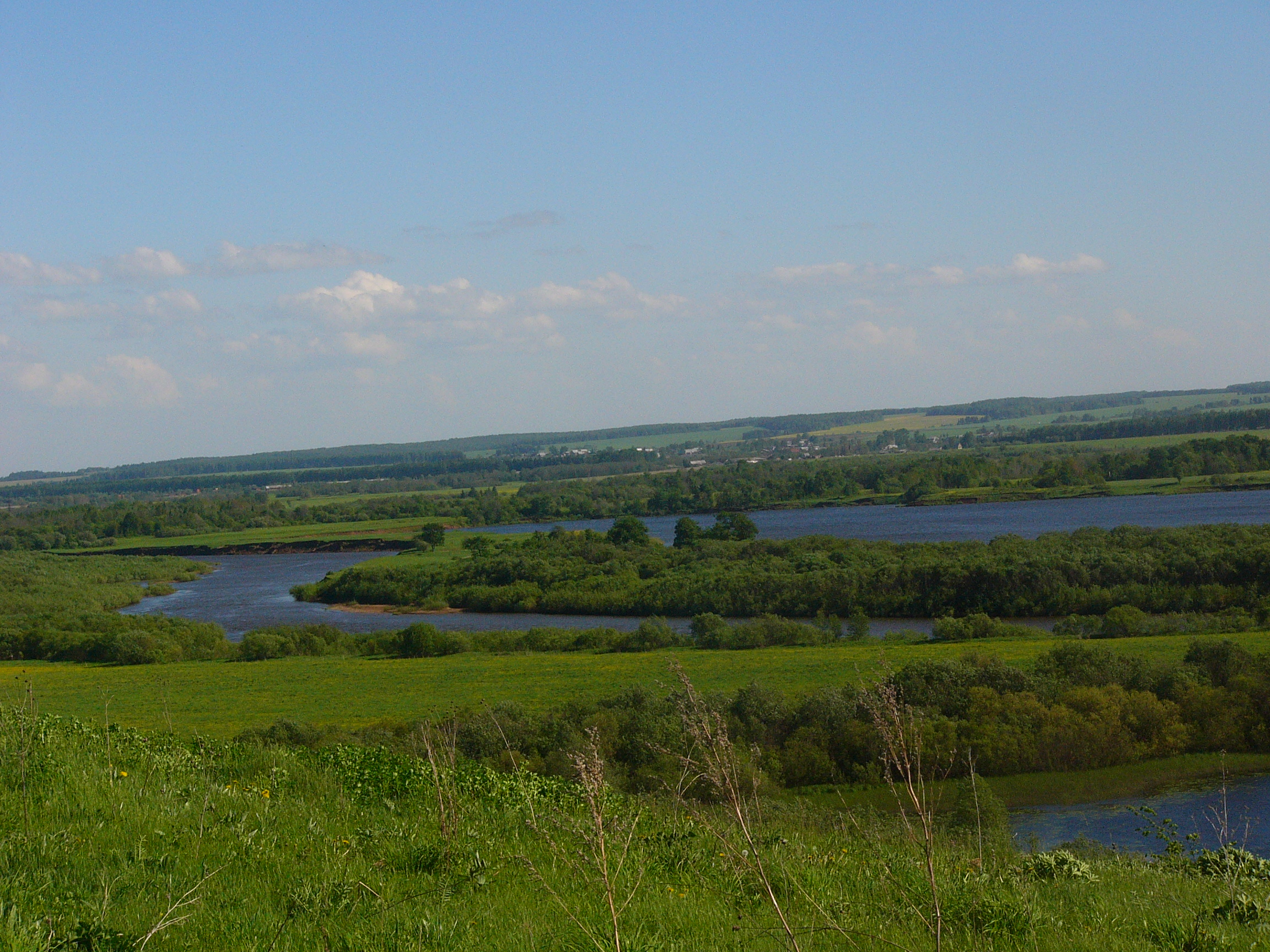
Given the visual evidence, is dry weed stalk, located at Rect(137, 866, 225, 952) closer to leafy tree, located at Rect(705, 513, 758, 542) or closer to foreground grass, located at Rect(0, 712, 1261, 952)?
foreground grass, located at Rect(0, 712, 1261, 952)

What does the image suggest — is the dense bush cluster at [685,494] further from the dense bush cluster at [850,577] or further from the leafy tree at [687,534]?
the dense bush cluster at [850,577]

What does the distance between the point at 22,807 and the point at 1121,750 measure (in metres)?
25.9

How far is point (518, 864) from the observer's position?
5453 millimetres

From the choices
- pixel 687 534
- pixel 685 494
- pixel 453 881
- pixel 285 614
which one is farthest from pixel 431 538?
pixel 453 881

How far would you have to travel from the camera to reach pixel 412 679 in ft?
133

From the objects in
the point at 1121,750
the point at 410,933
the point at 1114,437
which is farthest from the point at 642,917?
the point at 1114,437

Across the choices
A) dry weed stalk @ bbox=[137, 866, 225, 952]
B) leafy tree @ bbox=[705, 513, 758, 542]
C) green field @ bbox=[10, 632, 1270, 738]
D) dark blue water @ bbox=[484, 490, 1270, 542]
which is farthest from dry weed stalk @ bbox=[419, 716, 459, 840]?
leafy tree @ bbox=[705, 513, 758, 542]

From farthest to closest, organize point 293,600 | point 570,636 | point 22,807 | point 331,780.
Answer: point 293,600
point 570,636
point 331,780
point 22,807

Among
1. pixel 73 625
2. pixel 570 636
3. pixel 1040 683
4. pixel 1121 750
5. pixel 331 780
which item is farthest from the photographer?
pixel 73 625

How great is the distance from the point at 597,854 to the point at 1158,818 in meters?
18.7

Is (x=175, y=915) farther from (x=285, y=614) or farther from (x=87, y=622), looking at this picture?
(x=285, y=614)

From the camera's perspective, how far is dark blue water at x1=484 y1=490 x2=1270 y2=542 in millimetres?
76250

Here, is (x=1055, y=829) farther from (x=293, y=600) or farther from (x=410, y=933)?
(x=293, y=600)

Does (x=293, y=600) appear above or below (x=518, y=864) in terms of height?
below
